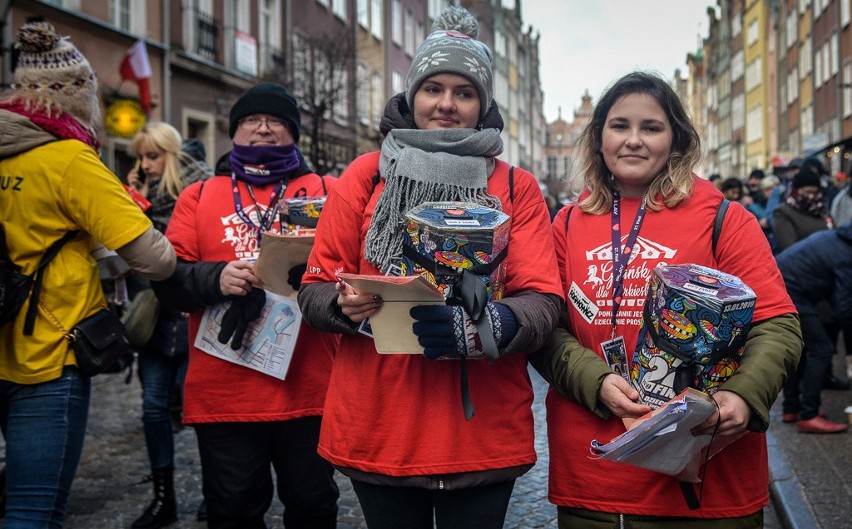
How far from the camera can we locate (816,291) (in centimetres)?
641

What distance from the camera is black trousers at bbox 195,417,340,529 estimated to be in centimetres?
356

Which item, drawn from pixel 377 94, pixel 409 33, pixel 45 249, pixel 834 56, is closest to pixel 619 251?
pixel 45 249

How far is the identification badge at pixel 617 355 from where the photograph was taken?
2525mm

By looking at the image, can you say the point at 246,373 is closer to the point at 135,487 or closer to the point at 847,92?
Answer: the point at 135,487

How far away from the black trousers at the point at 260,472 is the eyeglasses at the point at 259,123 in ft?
3.94

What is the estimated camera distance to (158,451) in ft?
16.0

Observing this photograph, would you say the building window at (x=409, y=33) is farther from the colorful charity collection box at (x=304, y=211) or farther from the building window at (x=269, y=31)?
the colorful charity collection box at (x=304, y=211)

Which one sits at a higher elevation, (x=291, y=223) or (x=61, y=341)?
(x=291, y=223)

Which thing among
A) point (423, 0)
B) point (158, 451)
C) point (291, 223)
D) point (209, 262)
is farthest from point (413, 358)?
point (423, 0)

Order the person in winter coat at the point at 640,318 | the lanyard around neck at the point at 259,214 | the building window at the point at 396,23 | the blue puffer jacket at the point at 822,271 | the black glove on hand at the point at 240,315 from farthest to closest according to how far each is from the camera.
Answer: the building window at the point at 396,23 → the blue puffer jacket at the point at 822,271 → the lanyard around neck at the point at 259,214 → the black glove on hand at the point at 240,315 → the person in winter coat at the point at 640,318

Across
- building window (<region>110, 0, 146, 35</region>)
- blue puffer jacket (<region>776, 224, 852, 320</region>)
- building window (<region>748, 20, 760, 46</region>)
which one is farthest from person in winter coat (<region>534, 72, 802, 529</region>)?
building window (<region>748, 20, 760, 46</region>)

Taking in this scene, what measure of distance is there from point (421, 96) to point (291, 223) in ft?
3.12

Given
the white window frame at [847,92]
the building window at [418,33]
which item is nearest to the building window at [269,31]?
the building window at [418,33]

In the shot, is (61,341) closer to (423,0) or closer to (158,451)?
(158,451)
